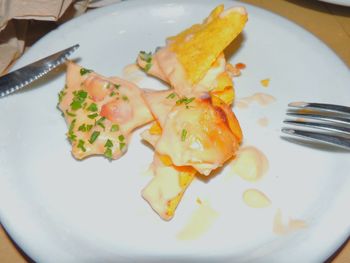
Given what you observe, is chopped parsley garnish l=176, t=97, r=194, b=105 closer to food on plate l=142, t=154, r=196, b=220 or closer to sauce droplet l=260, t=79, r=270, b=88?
food on plate l=142, t=154, r=196, b=220

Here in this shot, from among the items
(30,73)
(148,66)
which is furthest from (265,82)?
(30,73)

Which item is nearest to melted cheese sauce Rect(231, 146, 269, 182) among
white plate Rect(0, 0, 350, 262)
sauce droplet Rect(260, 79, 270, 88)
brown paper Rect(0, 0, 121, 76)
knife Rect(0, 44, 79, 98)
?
white plate Rect(0, 0, 350, 262)

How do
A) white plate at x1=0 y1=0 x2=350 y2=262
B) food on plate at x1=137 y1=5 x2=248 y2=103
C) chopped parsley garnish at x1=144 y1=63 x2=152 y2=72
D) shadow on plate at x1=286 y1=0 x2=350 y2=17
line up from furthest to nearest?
shadow on plate at x1=286 y1=0 x2=350 y2=17 < chopped parsley garnish at x1=144 y1=63 x2=152 y2=72 < food on plate at x1=137 y1=5 x2=248 y2=103 < white plate at x1=0 y1=0 x2=350 y2=262

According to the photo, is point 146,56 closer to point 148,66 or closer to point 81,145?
point 148,66

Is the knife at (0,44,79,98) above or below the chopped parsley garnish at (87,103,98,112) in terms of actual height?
above

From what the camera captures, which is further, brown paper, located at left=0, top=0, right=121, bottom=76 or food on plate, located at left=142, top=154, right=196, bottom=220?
brown paper, located at left=0, top=0, right=121, bottom=76

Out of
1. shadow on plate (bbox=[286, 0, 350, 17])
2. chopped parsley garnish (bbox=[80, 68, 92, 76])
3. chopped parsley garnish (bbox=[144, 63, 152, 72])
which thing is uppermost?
shadow on plate (bbox=[286, 0, 350, 17])

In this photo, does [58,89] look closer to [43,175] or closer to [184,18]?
[43,175]

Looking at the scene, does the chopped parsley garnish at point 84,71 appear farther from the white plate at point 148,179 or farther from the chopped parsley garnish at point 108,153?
the chopped parsley garnish at point 108,153
